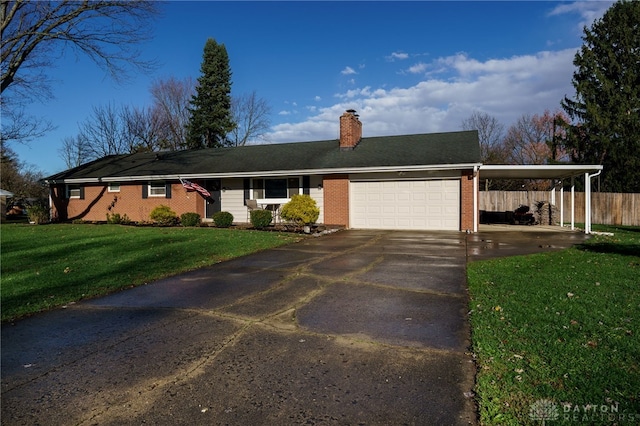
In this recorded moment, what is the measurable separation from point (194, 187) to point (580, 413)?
58.7 feet

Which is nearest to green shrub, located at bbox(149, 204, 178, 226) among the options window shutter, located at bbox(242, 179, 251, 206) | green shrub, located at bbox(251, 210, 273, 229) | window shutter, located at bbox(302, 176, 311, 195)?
window shutter, located at bbox(242, 179, 251, 206)

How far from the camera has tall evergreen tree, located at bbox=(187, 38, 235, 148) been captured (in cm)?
3903

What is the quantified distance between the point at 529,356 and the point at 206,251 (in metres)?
8.30

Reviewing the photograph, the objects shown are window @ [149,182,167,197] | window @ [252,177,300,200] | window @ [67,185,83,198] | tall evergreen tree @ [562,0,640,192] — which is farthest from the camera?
tall evergreen tree @ [562,0,640,192]

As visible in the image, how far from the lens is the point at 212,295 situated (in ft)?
20.0

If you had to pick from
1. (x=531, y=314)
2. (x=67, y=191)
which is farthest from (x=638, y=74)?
(x=67, y=191)

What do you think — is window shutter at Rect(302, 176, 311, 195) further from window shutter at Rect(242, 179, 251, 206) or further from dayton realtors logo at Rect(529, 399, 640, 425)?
dayton realtors logo at Rect(529, 399, 640, 425)

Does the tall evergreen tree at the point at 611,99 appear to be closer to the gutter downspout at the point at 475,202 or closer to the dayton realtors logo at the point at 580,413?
the gutter downspout at the point at 475,202

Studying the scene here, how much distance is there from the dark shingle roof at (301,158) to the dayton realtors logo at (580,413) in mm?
12767

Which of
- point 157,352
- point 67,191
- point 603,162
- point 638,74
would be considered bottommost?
point 157,352

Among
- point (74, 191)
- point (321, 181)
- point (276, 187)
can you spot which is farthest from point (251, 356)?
point (74, 191)

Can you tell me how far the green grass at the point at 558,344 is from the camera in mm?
2699

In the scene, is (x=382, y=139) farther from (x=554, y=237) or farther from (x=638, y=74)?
(x=638, y=74)

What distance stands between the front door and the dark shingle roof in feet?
2.41
